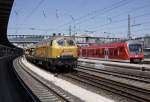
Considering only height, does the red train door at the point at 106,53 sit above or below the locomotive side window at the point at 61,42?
below

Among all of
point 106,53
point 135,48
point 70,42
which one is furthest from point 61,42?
point 106,53

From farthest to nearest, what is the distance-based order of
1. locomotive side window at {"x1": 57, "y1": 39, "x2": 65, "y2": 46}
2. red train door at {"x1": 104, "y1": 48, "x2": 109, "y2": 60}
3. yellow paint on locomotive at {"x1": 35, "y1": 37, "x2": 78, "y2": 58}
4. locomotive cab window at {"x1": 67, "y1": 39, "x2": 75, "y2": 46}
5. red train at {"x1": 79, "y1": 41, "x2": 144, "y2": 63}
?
red train door at {"x1": 104, "y1": 48, "x2": 109, "y2": 60}
red train at {"x1": 79, "y1": 41, "x2": 144, "y2": 63}
locomotive cab window at {"x1": 67, "y1": 39, "x2": 75, "y2": 46}
locomotive side window at {"x1": 57, "y1": 39, "x2": 65, "y2": 46}
yellow paint on locomotive at {"x1": 35, "y1": 37, "x2": 78, "y2": 58}

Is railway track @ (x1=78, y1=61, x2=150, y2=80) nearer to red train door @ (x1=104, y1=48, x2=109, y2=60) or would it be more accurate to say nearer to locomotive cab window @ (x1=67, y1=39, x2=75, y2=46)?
locomotive cab window @ (x1=67, y1=39, x2=75, y2=46)

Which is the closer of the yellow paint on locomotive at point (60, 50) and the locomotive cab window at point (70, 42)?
the yellow paint on locomotive at point (60, 50)

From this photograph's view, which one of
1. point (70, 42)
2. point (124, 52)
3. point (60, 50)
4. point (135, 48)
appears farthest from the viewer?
point (135, 48)

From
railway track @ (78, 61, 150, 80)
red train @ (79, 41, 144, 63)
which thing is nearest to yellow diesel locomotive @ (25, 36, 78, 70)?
railway track @ (78, 61, 150, 80)

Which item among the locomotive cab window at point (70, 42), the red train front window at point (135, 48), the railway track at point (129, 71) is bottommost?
the railway track at point (129, 71)

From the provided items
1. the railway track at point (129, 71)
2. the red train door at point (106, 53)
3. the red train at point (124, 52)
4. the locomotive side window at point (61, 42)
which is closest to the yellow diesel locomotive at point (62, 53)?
the locomotive side window at point (61, 42)

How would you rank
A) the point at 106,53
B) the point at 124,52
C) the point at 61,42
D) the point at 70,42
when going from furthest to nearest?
the point at 106,53
the point at 124,52
the point at 70,42
the point at 61,42

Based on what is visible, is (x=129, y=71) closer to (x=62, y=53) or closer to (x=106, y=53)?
(x=62, y=53)

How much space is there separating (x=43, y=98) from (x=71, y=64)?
10.9m

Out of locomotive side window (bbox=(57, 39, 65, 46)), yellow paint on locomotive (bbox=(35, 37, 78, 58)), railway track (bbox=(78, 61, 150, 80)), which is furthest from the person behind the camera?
locomotive side window (bbox=(57, 39, 65, 46))

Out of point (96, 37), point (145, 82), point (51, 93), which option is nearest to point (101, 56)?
point (145, 82)

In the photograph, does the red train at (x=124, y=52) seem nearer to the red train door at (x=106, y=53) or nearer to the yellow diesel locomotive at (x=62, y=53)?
the red train door at (x=106, y=53)
